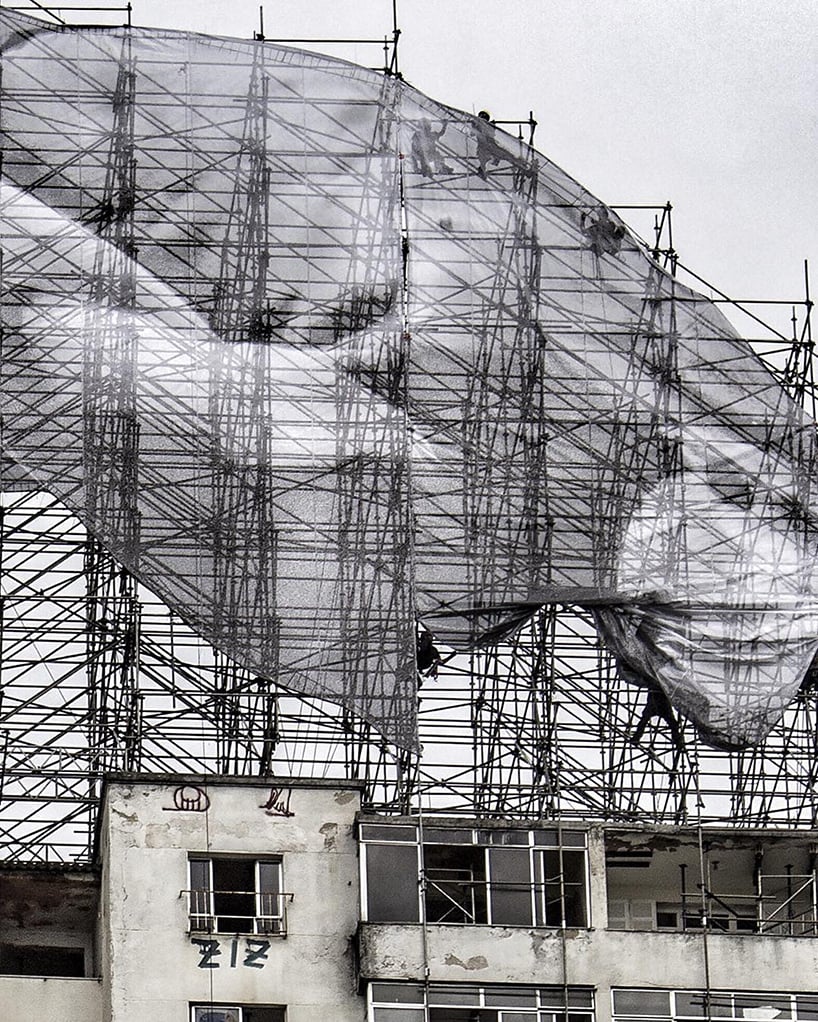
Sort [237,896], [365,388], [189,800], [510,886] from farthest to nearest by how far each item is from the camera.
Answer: [365,388]
[510,886]
[189,800]
[237,896]

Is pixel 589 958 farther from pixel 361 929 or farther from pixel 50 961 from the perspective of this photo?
pixel 50 961

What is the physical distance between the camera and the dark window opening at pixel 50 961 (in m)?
65.7

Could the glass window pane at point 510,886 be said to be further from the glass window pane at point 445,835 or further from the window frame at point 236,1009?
the window frame at point 236,1009

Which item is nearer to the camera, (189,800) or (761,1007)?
(189,800)

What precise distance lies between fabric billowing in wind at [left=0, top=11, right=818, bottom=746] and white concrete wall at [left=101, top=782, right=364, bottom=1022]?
2.99m

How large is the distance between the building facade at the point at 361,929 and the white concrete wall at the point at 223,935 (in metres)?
0.03

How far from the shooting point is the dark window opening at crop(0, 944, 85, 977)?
→ 216 ft

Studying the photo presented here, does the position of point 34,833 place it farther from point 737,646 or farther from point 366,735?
point 737,646

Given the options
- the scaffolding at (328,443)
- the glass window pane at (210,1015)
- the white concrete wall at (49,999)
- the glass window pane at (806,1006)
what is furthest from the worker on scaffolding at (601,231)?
the white concrete wall at (49,999)

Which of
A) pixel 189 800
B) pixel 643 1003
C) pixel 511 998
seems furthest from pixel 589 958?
pixel 189 800

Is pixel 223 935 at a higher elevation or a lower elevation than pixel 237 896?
lower

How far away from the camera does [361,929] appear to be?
204 feet

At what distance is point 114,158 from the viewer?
68.2 meters

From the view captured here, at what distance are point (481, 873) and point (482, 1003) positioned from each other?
2.61 meters
